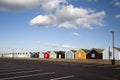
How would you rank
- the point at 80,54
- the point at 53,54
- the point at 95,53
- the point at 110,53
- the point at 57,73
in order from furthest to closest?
1. the point at 53,54
2. the point at 80,54
3. the point at 95,53
4. the point at 110,53
5. the point at 57,73

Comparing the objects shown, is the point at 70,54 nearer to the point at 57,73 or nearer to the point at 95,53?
the point at 95,53

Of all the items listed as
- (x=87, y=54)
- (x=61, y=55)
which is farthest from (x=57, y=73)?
(x=61, y=55)

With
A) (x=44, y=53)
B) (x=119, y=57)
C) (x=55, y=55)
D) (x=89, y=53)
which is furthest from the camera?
(x=44, y=53)

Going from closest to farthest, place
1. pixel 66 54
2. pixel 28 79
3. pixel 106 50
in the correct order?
pixel 28 79 < pixel 106 50 < pixel 66 54

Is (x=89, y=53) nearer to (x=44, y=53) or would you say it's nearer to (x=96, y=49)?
(x=96, y=49)

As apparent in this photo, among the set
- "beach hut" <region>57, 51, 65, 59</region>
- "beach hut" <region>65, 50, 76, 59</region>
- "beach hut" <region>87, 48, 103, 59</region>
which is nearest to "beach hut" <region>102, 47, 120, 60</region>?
"beach hut" <region>87, 48, 103, 59</region>

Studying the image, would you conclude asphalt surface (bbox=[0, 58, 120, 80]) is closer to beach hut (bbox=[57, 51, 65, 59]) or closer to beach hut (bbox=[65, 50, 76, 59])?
beach hut (bbox=[65, 50, 76, 59])

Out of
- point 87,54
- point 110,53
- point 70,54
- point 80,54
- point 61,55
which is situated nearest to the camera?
point 110,53

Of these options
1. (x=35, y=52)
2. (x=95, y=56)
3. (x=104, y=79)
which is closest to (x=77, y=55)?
(x=95, y=56)

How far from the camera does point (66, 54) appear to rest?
9194cm

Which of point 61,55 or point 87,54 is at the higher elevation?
point 87,54

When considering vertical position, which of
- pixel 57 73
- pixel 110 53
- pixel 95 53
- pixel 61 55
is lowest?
pixel 61 55

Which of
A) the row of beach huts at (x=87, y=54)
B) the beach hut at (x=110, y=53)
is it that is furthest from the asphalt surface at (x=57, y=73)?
the beach hut at (x=110, y=53)

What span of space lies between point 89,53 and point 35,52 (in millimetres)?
49715
